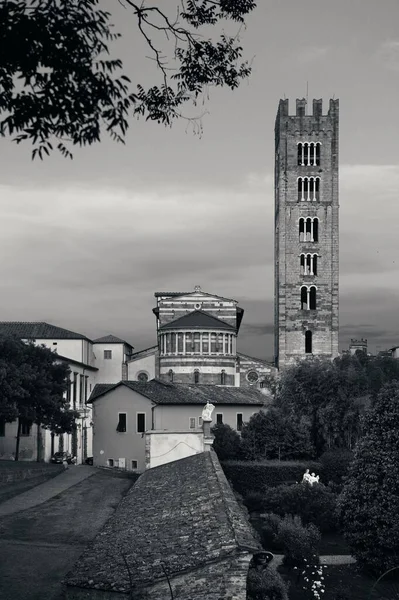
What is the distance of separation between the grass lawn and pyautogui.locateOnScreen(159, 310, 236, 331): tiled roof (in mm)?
49543

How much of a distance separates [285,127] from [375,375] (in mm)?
39944

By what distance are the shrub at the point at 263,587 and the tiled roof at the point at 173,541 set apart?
5.47 feet

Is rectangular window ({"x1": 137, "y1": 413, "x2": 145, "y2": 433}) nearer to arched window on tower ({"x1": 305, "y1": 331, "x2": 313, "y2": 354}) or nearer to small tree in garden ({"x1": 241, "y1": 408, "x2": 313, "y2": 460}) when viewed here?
small tree in garden ({"x1": 241, "y1": 408, "x2": 313, "y2": 460})

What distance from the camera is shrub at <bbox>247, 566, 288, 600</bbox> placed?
17.8 meters

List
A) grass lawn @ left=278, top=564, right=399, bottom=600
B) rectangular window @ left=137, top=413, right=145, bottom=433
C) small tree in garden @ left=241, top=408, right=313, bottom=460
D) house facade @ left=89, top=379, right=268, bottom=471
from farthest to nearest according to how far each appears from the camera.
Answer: rectangular window @ left=137, top=413, right=145, bottom=433, house facade @ left=89, top=379, right=268, bottom=471, small tree in garden @ left=241, top=408, right=313, bottom=460, grass lawn @ left=278, top=564, right=399, bottom=600

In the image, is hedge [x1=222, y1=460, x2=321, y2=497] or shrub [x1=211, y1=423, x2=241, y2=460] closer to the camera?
hedge [x1=222, y1=460, x2=321, y2=497]

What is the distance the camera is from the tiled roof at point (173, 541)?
13.1m

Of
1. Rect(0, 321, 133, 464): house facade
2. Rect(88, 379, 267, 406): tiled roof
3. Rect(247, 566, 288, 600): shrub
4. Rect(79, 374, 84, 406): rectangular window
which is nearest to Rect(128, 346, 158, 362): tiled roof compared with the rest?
Rect(0, 321, 133, 464): house facade

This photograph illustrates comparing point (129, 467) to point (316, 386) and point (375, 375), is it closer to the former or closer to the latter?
point (316, 386)

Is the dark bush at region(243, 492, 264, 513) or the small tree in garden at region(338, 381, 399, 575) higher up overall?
the small tree in garden at region(338, 381, 399, 575)

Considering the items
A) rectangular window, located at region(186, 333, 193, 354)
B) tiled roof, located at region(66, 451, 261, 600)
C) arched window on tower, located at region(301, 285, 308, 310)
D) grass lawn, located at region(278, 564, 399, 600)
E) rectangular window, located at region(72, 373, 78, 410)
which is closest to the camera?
tiled roof, located at region(66, 451, 261, 600)

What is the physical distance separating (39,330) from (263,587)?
194ft

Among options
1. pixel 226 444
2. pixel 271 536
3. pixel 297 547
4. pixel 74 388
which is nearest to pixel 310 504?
pixel 271 536

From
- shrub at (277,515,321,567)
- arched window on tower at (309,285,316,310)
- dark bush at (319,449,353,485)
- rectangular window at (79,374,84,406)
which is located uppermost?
arched window on tower at (309,285,316,310)
